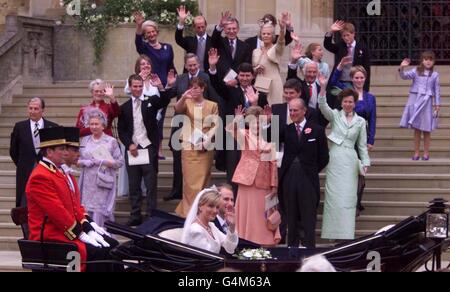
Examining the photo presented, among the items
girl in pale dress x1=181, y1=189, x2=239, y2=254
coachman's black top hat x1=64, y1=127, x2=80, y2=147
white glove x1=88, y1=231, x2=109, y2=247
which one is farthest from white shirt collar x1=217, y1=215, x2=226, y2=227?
coachman's black top hat x1=64, y1=127, x2=80, y2=147

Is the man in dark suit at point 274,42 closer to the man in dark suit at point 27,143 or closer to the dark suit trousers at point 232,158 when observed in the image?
the dark suit trousers at point 232,158

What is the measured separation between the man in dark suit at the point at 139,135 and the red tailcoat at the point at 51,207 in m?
5.25

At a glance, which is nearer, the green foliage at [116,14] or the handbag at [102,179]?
the handbag at [102,179]

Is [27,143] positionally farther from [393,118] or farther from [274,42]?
[393,118]

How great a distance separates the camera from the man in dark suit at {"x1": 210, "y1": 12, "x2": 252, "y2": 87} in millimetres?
18000

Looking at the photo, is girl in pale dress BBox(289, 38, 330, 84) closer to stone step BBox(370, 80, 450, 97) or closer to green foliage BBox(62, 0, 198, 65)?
stone step BBox(370, 80, 450, 97)

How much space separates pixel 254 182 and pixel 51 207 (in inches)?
192

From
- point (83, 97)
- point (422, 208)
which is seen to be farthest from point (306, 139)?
point (83, 97)

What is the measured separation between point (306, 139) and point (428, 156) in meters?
3.27

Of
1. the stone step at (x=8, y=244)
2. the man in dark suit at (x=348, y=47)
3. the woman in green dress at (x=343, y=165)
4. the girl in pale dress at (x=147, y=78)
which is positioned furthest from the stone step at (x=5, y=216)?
the man in dark suit at (x=348, y=47)

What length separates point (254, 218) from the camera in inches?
639

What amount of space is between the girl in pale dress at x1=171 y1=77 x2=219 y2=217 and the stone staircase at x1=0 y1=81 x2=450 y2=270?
0.86m

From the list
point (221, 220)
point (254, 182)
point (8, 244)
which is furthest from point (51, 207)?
point (8, 244)

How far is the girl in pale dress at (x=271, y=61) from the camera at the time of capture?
17625mm
